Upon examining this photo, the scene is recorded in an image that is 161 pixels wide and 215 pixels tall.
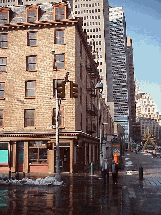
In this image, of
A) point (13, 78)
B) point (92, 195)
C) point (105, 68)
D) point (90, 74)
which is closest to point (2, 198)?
point (92, 195)

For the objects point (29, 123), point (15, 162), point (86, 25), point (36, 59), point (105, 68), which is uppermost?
point (86, 25)

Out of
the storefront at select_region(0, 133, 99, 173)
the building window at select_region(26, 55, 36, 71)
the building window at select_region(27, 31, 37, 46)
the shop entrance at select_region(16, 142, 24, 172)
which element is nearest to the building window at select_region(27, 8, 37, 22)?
the building window at select_region(27, 31, 37, 46)

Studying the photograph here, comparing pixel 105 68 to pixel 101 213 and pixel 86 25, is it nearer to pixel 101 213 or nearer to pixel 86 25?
pixel 86 25

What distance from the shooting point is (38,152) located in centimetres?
3456

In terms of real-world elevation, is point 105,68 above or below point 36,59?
above

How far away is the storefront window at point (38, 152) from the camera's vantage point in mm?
34500

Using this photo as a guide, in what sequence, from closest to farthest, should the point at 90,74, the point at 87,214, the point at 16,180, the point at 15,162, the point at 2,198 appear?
the point at 87,214 → the point at 2,198 → the point at 16,180 → the point at 15,162 → the point at 90,74

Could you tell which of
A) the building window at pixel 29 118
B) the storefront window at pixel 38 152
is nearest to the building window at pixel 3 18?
the building window at pixel 29 118

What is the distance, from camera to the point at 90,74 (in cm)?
4741

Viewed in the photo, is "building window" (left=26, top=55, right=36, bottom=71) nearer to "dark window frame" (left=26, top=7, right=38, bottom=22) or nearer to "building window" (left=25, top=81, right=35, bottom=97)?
"building window" (left=25, top=81, right=35, bottom=97)

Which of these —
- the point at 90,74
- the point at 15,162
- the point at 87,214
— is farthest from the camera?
the point at 90,74

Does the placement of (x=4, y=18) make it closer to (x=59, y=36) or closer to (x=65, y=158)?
(x=59, y=36)

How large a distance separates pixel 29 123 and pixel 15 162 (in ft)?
15.5

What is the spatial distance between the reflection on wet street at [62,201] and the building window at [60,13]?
23.6 metres
